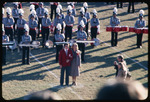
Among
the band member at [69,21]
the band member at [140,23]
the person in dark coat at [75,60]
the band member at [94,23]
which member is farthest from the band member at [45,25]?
the person in dark coat at [75,60]

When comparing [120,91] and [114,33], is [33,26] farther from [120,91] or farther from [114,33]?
[120,91]

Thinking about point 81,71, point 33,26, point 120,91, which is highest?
point 33,26

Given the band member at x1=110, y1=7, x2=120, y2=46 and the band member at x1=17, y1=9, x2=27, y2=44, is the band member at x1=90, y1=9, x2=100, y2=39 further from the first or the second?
the band member at x1=17, y1=9, x2=27, y2=44

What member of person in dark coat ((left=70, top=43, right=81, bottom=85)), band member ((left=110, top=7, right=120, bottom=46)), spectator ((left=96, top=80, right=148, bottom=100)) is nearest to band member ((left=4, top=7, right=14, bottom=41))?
band member ((left=110, top=7, right=120, bottom=46))

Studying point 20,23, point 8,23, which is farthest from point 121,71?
point 8,23

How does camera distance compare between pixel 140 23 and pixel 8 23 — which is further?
pixel 140 23

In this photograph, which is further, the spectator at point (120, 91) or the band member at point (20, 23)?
the band member at point (20, 23)

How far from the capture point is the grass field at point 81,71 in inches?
424

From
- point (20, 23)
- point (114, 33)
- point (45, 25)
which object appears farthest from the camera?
point (114, 33)

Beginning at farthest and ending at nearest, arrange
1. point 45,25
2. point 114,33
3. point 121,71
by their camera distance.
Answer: point 114,33, point 45,25, point 121,71

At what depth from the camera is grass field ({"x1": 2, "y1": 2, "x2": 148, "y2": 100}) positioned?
424 inches

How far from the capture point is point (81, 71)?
41.7ft

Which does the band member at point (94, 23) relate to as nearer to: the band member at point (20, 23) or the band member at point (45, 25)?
the band member at point (45, 25)

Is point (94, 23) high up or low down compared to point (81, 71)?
up
